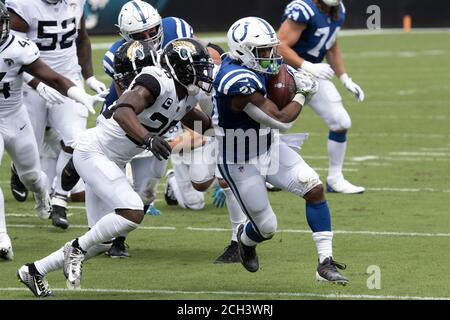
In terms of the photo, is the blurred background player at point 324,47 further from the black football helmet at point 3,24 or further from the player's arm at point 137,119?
the player's arm at point 137,119

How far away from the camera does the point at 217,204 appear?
978 centimetres

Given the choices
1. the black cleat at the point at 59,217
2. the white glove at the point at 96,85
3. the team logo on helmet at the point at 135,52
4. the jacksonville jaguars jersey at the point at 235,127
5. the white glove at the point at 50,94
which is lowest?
the black cleat at the point at 59,217

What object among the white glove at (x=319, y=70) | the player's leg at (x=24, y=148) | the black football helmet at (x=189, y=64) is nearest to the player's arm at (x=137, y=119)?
the black football helmet at (x=189, y=64)

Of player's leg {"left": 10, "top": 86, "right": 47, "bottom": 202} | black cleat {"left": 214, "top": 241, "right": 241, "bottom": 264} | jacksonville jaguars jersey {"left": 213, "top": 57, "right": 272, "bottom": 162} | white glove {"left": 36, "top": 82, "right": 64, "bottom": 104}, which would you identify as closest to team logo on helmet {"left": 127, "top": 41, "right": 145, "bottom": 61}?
jacksonville jaguars jersey {"left": 213, "top": 57, "right": 272, "bottom": 162}

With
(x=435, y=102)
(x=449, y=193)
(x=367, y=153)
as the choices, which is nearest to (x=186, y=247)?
(x=449, y=193)

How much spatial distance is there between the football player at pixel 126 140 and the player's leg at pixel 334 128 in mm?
3431

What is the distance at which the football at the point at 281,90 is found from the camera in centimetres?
695

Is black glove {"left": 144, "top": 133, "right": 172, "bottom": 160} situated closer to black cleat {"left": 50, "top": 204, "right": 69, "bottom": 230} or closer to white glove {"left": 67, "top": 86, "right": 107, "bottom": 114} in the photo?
white glove {"left": 67, "top": 86, "right": 107, "bottom": 114}

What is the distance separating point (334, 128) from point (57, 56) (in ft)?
8.44

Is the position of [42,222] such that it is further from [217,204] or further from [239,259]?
[239,259]

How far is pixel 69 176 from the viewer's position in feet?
27.4

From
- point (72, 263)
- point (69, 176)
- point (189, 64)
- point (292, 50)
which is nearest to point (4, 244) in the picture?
point (69, 176)

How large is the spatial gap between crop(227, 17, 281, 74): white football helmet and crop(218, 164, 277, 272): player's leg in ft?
1.87
